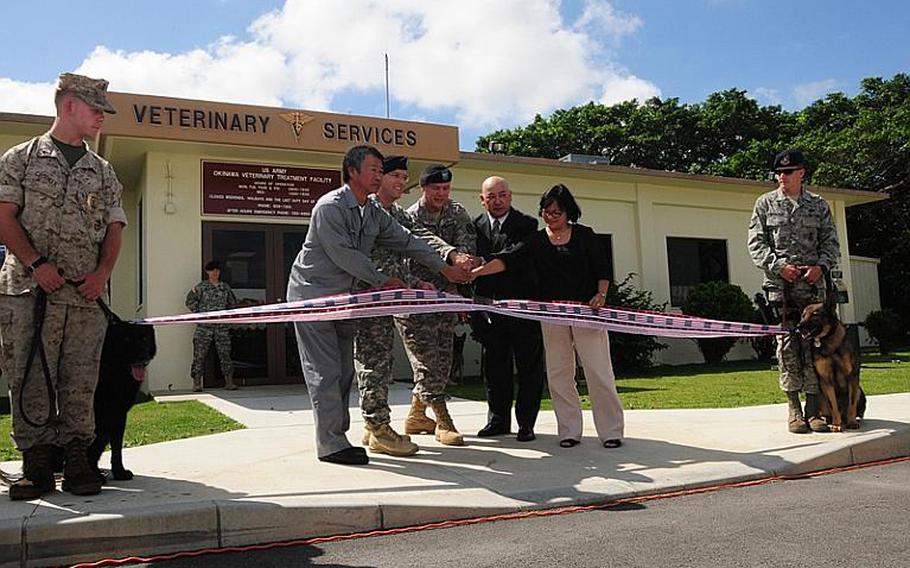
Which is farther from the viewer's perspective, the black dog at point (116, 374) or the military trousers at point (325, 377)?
the military trousers at point (325, 377)

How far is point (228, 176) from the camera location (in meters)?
11.8

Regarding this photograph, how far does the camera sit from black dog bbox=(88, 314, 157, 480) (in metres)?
4.11

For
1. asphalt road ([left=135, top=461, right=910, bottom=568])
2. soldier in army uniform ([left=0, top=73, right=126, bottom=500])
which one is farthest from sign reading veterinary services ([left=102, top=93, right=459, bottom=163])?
asphalt road ([left=135, top=461, right=910, bottom=568])

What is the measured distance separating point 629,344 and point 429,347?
937 centimetres

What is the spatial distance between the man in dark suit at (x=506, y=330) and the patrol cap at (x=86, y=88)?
2.65 meters

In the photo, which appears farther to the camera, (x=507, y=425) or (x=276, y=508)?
(x=507, y=425)

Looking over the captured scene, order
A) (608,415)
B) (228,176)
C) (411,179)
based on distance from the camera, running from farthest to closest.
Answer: (411,179)
(228,176)
(608,415)

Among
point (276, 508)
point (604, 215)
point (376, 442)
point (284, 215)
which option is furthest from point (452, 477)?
point (604, 215)

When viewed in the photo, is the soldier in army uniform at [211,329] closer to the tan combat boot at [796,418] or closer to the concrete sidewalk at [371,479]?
the concrete sidewalk at [371,479]

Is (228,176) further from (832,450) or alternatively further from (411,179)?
(832,450)

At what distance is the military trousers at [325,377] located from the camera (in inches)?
179

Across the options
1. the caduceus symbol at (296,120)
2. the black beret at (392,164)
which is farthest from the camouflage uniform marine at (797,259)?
the caduceus symbol at (296,120)

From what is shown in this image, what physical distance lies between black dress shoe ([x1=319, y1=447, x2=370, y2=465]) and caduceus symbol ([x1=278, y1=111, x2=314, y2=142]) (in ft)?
23.5

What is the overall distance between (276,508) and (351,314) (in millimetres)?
1285
